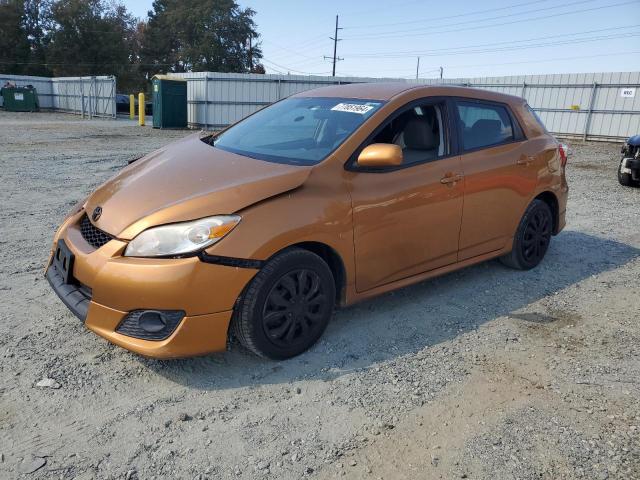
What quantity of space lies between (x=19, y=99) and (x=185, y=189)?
3454 cm

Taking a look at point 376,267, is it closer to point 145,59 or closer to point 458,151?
point 458,151

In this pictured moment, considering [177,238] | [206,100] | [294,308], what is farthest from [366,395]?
[206,100]

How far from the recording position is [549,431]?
2.63m

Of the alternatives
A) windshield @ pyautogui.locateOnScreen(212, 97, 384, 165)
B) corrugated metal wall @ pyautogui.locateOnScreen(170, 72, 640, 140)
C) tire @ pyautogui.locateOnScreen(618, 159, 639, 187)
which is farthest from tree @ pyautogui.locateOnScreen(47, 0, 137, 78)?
windshield @ pyautogui.locateOnScreen(212, 97, 384, 165)

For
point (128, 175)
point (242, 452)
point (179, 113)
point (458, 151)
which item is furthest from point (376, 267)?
point (179, 113)

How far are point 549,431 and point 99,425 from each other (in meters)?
2.25

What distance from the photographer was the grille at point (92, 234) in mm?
2945

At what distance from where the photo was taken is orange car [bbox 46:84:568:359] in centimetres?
276

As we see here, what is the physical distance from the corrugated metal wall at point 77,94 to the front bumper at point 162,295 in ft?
88.7

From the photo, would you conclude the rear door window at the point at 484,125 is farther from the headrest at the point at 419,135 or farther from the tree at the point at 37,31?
the tree at the point at 37,31

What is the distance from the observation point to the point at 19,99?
31.6 metres

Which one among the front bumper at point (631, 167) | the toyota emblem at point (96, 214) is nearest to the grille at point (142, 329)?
the toyota emblem at point (96, 214)

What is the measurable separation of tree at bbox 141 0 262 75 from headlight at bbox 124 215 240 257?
5653cm

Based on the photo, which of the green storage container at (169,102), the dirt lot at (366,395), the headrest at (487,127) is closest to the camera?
the dirt lot at (366,395)
